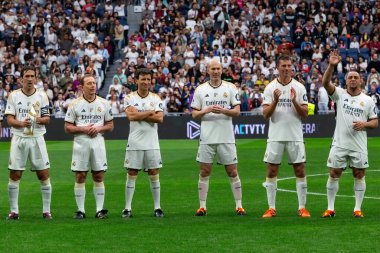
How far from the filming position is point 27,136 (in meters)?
17.8

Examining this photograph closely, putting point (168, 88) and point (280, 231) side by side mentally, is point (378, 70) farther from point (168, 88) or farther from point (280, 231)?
point (280, 231)

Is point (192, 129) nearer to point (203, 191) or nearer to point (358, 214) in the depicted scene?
point (203, 191)

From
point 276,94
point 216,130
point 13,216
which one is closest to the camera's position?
point 276,94

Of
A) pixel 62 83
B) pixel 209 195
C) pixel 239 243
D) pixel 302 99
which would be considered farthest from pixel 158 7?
pixel 239 243

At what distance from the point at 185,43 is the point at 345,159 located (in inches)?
1238

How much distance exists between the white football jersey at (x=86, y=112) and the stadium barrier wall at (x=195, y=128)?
2267 centimetres

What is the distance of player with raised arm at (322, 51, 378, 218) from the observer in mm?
17391

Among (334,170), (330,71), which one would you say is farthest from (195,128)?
(330,71)

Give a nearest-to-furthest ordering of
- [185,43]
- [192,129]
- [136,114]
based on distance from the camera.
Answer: [136,114] → [192,129] → [185,43]

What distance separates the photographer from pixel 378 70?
44500 millimetres

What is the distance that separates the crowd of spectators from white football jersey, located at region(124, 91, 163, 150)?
23.1 meters

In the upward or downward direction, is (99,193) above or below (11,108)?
below

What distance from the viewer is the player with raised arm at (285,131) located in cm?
1767

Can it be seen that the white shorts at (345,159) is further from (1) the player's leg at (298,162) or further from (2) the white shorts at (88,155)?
(2) the white shorts at (88,155)
